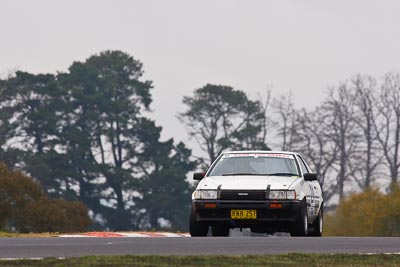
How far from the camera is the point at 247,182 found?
22891mm

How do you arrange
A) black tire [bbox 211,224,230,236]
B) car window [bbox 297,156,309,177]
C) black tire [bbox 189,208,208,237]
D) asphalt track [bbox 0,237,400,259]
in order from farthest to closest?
black tire [bbox 211,224,230,236], car window [bbox 297,156,309,177], black tire [bbox 189,208,208,237], asphalt track [bbox 0,237,400,259]

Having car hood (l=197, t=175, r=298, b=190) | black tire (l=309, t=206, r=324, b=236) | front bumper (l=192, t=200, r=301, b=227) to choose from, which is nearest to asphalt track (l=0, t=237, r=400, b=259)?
front bumper (l=192, t=200, r=301, b=227)

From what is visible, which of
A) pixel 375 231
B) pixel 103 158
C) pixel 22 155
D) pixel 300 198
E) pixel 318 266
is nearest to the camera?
pixel 318 266

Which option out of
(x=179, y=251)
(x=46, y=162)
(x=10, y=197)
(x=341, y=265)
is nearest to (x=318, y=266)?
(x=341, y=265)

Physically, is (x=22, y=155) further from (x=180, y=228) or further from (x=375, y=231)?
(x=375, y=231)

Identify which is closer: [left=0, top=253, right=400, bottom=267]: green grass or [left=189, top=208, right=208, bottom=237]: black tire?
[left=0, top=253, right=400, bottom=267]: green grass

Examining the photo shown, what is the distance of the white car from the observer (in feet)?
74.4

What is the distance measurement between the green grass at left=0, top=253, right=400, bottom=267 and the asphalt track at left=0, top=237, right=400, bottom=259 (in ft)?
3.13

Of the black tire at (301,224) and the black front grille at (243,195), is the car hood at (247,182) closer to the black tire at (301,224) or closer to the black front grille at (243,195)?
the black front grille at (243,195)

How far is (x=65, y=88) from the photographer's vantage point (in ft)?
350

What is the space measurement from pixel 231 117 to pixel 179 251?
9327 centimetres

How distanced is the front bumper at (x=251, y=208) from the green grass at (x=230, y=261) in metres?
6.01

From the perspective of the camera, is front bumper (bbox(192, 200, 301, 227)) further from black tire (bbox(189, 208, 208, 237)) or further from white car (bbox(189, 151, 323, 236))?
black tire (bbox(189, 208, 208, 237))

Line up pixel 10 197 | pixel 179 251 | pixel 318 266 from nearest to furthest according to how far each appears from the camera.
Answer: pixel 318 266, pixel 179 251, pixel 10 197
